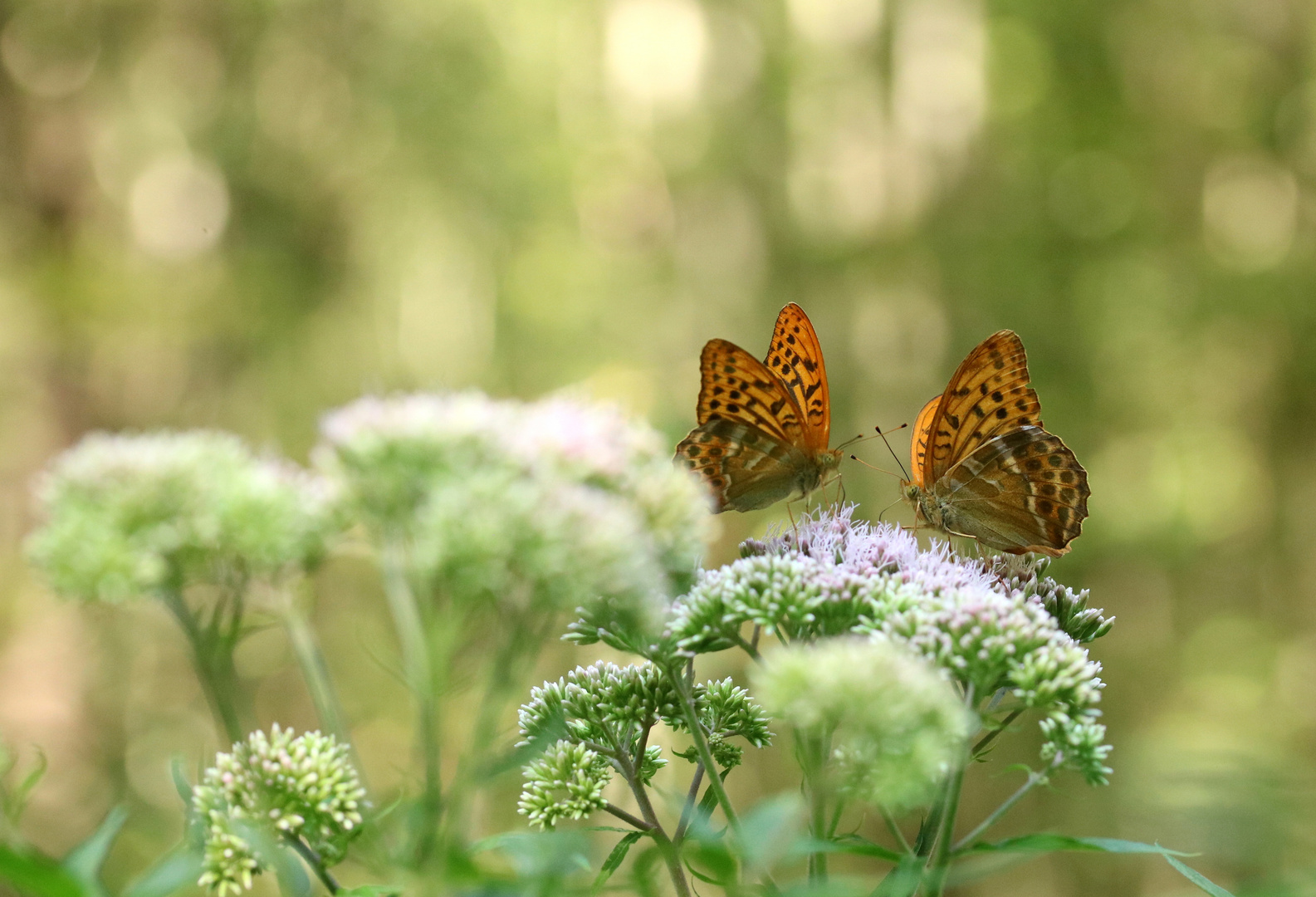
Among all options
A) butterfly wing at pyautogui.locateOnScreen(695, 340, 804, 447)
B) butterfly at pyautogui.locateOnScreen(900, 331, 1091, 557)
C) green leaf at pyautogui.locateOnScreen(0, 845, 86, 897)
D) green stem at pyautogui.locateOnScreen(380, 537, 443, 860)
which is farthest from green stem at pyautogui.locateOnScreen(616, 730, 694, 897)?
butterfly at pyautogui.locateOnScreen(900, 331, 1091, 557)

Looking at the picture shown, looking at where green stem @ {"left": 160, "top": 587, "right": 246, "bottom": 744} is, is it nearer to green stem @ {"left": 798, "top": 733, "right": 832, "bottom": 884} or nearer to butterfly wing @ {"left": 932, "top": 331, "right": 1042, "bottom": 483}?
green stem @ {"left": 798, "top": 733, "right": 832, "bottom": 884}

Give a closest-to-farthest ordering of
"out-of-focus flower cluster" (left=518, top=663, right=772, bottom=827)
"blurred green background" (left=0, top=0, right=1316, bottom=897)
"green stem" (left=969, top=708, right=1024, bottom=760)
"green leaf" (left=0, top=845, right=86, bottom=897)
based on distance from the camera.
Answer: "green leaf" (left=0, top=845, right=86, bottom=897), "green stem" (left=969, top=708, right=1024, bottom=760), "out-of-focus flower cluster" (left=518, top=663, right=772, bottom=827), "blurred green background" (left=0, top=0, right=1316, bottom=897)

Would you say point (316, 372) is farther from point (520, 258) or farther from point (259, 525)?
point (259, 525)

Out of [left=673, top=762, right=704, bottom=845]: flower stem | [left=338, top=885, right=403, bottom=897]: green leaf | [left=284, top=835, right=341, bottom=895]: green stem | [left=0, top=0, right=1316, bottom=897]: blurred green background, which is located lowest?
[left=338, top=885, right=403, bottom=897]: green leaf

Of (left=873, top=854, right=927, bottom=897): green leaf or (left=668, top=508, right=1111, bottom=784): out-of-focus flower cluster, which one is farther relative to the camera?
(left=668, top=508, right=1111, bottom=784): out-of-focus flower cluster

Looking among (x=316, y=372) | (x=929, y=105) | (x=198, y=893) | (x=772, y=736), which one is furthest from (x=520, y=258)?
(x=772, y=736)

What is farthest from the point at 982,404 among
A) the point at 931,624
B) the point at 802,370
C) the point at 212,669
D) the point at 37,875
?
the point at 37,875

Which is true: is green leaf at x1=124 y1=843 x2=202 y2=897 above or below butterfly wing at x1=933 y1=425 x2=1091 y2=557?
below
